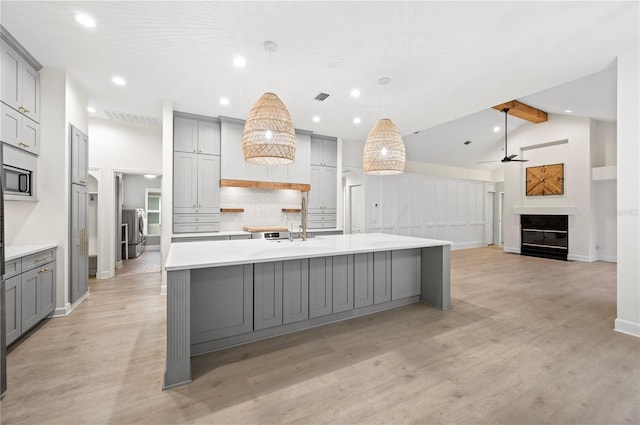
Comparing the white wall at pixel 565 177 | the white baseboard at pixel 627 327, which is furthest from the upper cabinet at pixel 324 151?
the white wall at pixel 565 177

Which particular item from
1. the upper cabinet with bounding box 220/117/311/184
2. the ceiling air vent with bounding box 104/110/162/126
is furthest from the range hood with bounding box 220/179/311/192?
the ceiling air vent with bounding box 104/110/162/126

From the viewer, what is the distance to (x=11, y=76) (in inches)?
106

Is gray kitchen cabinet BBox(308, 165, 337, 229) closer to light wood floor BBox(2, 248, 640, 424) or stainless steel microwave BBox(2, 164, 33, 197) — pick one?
light wood floor BBox(2, 248, 640, 424)

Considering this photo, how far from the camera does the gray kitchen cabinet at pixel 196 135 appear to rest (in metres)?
4.67

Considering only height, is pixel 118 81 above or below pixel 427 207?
above

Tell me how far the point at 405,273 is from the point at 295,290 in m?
1.55

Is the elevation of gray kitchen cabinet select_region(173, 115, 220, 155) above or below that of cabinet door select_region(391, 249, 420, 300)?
above

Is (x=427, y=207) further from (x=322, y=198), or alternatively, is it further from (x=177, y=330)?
(x=177, y=330)

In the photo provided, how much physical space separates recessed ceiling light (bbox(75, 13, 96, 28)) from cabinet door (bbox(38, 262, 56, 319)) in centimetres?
243

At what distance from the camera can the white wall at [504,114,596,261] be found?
271 inches

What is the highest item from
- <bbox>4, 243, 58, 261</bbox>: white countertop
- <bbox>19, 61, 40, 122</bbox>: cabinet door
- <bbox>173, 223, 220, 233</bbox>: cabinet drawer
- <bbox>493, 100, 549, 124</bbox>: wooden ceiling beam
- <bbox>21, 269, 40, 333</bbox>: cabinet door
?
<bbox>493, 100, 549, 124</bbox>: wooden ceiling beam

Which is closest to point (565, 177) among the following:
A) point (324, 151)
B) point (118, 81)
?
point (324, 151)

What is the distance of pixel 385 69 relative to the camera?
326 centimetres

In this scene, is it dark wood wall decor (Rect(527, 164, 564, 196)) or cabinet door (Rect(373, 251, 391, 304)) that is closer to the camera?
cabinet door (Rect(373, 251, 391, 304))
